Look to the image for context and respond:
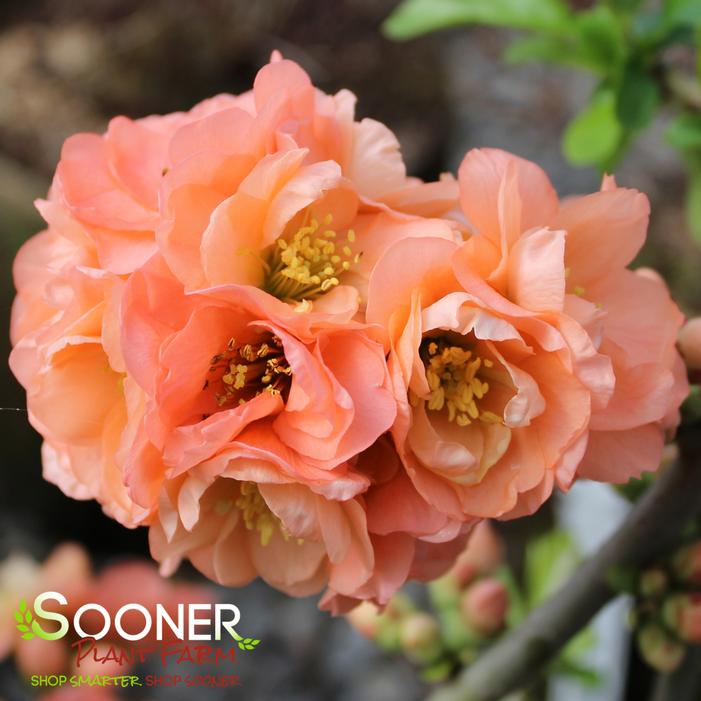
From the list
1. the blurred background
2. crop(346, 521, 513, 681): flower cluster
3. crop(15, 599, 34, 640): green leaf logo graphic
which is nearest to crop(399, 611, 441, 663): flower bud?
crop(346, 521, 513, 681): flower cluster

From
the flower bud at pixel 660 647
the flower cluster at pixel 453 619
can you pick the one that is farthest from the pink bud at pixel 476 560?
the flower bud at pixel 660 647

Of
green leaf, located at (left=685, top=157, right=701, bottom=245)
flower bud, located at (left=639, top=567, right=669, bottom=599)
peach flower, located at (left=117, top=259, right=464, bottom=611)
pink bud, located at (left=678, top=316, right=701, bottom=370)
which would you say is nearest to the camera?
peach flower, located at (left=117, top=259, right=464, bottom=611)

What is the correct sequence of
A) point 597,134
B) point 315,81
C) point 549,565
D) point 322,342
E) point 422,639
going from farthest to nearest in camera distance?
point 315,81
point 549,565
point 597,134
point 422,639
point 322,342

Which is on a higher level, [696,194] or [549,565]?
[696,194]

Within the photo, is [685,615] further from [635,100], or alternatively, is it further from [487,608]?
[635,100]

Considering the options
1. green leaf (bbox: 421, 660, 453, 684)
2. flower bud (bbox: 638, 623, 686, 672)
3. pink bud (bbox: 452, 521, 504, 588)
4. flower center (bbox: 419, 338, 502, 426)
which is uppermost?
flower center (bbox: 419, 338, 502, 426)

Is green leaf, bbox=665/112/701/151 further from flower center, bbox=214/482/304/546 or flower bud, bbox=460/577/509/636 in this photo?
flower center, bbox=214/482/304/546

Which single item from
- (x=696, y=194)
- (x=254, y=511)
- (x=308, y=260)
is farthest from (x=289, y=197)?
(x=696, y=194)
